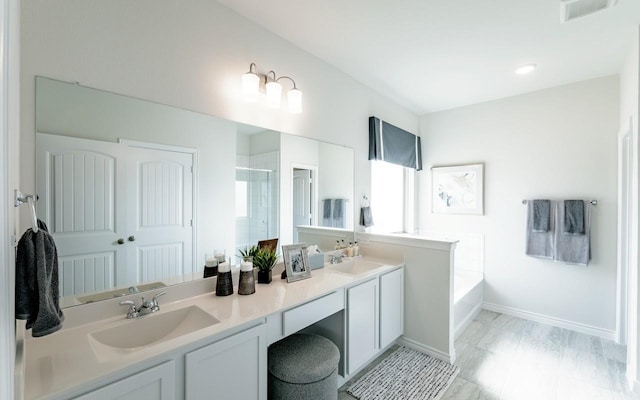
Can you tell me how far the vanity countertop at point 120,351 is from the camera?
0.92 metres

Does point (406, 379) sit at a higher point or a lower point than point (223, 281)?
lower

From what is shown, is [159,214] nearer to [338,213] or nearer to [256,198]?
[256,198]

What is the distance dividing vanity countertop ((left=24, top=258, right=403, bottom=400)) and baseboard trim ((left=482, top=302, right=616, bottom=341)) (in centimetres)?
256

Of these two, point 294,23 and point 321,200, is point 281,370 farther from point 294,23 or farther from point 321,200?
point 294,23

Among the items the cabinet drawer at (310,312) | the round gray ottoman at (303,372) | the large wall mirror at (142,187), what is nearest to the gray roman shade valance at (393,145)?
the large wall mirror at (142,187)

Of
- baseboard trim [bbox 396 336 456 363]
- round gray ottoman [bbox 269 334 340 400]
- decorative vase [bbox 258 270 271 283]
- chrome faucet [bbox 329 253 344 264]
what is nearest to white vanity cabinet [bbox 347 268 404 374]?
baseboard trim [bbox 396 336 456 363]

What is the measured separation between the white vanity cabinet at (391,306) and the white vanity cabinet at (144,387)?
1.62 meters

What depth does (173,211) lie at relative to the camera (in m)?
1.61

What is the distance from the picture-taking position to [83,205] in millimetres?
1309

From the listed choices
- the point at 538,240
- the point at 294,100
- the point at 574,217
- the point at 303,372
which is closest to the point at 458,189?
the point at 538,240

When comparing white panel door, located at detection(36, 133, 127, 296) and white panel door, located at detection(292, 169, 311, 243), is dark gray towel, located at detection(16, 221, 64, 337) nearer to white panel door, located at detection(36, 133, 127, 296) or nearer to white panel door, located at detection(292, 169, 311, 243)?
white panel door, located at detection(36, 133, 127, 296)

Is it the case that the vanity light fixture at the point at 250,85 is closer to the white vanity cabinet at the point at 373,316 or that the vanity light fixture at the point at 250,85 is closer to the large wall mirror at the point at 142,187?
the large wall mirror at the point at 142,187

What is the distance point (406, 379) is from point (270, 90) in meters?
2.36

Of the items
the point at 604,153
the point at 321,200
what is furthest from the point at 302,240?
the point at 604,153
